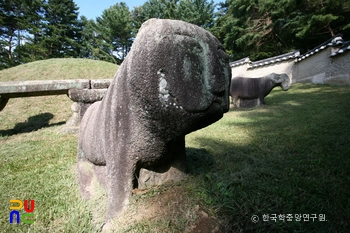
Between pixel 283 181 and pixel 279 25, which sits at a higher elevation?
pixel 279 25

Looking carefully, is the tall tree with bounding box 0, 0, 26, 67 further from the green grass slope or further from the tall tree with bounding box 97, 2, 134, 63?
the green grass slope

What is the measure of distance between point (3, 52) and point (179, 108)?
26.3 meters

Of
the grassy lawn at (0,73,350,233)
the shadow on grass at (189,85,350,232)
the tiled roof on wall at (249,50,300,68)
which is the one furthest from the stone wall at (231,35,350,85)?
the shadow on grass at (189,85,350,232)

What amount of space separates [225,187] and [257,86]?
653cm

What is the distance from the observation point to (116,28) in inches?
896

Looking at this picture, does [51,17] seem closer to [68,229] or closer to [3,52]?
[3,52]

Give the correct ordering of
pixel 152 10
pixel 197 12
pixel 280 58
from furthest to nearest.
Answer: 1. pixel 152 10
2. pixel 197 12
3. pixel 280 58

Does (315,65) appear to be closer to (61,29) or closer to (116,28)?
(116,28)

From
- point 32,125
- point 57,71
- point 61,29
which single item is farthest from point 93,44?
point 32,125

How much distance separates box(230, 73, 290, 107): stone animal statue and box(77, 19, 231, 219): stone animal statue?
6.58 metres

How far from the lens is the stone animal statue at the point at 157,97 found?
113 centimetres

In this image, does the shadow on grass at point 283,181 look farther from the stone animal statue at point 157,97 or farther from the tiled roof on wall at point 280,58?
the tiled roof on wall at point 280,58

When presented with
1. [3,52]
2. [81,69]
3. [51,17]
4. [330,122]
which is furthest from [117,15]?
[330,122]

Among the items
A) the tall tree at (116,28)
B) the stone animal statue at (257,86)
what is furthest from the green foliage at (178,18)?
the stone animal statue at (257,86)
